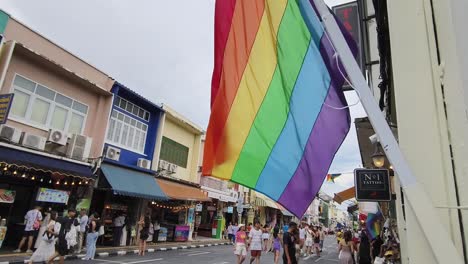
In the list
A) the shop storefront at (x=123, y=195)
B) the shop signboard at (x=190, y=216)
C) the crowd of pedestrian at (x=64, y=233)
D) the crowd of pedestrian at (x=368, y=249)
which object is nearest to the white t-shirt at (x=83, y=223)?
the crowd of pedestrian at (x=64, y=233)

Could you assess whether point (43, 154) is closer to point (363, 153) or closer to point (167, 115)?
point (167, 115)

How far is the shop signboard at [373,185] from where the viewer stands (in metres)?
6.11

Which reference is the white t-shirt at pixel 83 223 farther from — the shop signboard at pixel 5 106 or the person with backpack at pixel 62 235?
the shop signboard at pixel 5 106

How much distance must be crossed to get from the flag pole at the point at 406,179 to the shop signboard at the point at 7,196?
14293mm

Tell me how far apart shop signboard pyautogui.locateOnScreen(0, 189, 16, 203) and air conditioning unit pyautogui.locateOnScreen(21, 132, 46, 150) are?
6.12ft

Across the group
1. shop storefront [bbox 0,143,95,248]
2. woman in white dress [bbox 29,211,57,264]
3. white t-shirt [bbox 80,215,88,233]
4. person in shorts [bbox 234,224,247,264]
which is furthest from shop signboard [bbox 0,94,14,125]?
person in shorts [bbox 234,224,247,264]

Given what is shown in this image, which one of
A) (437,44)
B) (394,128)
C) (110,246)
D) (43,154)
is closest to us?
(437,44)

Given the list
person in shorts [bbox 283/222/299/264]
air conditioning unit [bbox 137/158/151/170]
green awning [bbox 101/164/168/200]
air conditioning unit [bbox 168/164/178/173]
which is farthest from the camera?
air conditioning unit [bbox 168/164/178/173]

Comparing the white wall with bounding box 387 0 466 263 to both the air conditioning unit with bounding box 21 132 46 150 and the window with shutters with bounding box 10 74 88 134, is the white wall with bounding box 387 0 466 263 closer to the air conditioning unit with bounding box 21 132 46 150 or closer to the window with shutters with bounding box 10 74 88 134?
the air conditioning unit with bounding box 21 132 46 150

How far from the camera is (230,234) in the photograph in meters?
26.2

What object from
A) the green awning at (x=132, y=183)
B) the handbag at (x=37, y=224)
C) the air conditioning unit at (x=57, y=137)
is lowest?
the handbag at (x=37, y=224)

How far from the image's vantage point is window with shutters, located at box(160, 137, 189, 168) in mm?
22250

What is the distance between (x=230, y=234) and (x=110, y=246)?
11.3m

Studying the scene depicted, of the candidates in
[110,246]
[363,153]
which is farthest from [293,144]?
[110,246]
